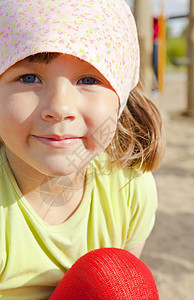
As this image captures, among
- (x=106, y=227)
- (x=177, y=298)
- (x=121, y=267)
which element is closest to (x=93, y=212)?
(x=106, y=227)

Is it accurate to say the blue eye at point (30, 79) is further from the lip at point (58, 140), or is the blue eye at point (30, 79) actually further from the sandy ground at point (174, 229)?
the sandy ground at point (174, 229)

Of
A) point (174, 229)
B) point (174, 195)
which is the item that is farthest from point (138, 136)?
point (174, 195)

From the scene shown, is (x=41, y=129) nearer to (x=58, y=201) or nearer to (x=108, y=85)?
(x=108, y=85)

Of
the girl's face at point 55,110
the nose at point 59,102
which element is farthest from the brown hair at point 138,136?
the nose at point 59,102

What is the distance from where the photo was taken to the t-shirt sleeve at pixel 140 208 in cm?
129

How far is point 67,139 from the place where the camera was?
98 cm

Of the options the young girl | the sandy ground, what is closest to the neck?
the young girl

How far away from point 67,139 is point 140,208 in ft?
1.40

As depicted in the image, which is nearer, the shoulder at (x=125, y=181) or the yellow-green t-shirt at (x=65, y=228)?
the yellow-green t-shirt at (x=65, y=228)

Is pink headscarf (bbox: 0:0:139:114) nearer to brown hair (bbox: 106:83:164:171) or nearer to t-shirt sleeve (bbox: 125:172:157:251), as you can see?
brown hair (bbox: 106:83:164:171)

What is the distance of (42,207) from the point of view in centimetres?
119

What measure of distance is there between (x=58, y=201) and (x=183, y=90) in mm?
7799

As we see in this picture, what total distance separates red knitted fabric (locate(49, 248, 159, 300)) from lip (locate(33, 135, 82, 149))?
321 mm

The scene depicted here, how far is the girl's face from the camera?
0.92m
